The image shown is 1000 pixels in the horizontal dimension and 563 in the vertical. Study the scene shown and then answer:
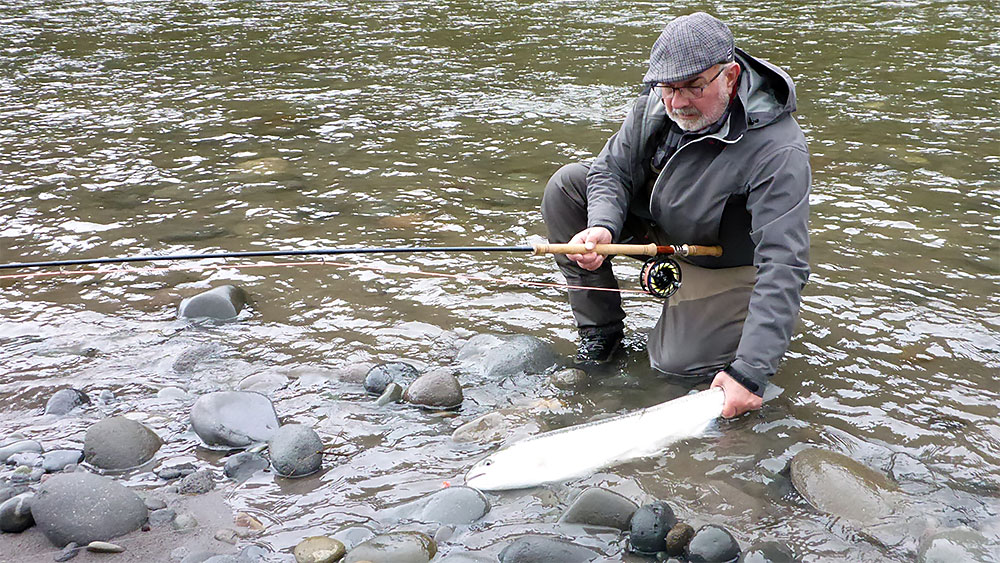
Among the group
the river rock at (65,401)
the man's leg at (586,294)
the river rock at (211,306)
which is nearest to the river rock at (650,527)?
the man's leg at (586,294)

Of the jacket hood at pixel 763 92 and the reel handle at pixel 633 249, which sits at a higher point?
the jacket hood at pixel 763 92

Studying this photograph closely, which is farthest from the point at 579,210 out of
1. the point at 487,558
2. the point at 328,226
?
the point at 328,226

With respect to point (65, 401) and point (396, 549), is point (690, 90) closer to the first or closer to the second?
point (396, 549)

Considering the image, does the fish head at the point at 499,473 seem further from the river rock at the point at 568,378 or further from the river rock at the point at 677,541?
the river rock at the point at 568,378

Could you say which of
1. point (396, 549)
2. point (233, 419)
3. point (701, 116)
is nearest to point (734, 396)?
point (701, 116)

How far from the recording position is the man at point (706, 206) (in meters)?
3.83

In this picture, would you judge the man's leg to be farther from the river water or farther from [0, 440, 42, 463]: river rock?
[0, 440, 42, 463]: river rock

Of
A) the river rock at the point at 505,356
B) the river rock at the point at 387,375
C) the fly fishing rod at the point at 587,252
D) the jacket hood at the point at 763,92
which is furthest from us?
the river rock at the point at 505,356

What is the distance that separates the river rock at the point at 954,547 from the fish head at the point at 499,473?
1.41 m

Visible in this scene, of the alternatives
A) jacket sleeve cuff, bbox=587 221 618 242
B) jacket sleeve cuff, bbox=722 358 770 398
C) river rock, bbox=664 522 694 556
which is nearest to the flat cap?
jacket sleeve cuff, bbox=587 221 618 242

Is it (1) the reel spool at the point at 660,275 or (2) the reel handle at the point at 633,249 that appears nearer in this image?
(2) the reel handle at the point at 633,249

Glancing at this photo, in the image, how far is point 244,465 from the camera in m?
3.93

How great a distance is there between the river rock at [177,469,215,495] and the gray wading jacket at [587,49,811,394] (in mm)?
1926

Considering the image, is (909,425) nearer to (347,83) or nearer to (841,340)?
(841,340)
